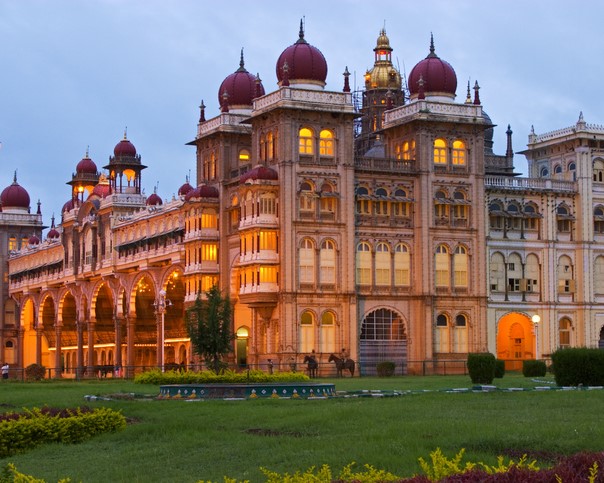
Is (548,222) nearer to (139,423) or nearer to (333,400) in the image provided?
(333,400)

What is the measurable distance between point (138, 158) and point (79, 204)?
855 cm

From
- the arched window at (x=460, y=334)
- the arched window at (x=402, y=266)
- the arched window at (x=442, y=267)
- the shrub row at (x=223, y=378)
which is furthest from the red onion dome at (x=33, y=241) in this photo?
the shrub row at (x=223, y=378)

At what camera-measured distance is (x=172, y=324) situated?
10044 centimetres

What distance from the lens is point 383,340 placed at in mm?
78812

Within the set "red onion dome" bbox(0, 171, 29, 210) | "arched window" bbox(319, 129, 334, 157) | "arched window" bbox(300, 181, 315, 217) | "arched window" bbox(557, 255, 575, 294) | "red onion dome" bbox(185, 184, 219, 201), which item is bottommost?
"arched window" bbox(557, 255, 575, 294)

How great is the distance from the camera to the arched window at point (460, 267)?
80625mm

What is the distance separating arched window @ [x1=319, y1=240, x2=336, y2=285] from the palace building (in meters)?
0.09

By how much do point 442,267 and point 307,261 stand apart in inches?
396

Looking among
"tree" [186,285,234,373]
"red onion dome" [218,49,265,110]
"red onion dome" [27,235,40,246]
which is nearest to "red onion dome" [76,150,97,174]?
"red onion dome" [27,235,40,246]

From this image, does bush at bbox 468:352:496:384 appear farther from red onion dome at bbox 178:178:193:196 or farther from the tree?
red onion dome at bbox 178:178:193:196

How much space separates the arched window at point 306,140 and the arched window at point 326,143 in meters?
0.65

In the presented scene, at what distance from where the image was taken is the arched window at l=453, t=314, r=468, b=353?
80.2 metres

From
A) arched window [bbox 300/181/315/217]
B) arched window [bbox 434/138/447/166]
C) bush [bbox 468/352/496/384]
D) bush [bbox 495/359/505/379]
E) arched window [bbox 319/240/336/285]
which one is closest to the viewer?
bush [bbox 468/352/496/384]

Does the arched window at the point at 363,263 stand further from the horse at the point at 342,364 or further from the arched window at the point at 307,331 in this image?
the horse at the point at 342,364
